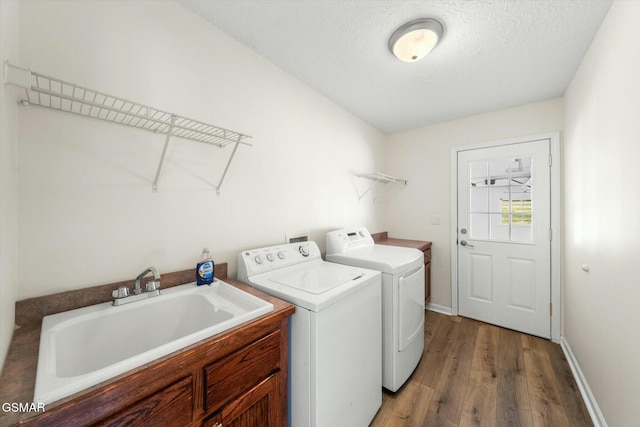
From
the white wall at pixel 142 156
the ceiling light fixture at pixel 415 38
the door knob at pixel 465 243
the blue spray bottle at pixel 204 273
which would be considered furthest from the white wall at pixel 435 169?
the blue spray bottle at pixel 204 273

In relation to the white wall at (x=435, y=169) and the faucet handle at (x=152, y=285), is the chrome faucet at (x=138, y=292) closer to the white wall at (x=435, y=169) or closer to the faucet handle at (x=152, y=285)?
the faucet handle at (x=152, y=285)

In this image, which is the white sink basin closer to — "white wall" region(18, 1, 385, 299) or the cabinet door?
"white wall" region(18, 1, 385, 299)

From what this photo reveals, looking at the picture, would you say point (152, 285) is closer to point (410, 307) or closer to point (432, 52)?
point (410, 307)

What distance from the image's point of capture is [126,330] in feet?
3.35

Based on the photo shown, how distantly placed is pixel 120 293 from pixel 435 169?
3.12 metres

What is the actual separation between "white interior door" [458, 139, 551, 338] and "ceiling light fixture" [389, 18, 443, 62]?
169cm

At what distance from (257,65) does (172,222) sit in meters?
1.22

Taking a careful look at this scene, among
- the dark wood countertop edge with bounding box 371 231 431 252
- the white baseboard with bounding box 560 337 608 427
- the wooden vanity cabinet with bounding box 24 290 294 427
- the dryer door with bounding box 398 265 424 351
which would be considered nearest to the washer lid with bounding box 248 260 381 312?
the wooden vanity cabinet with bounding box 24 290 294 427

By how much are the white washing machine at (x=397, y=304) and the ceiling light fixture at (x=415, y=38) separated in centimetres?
138

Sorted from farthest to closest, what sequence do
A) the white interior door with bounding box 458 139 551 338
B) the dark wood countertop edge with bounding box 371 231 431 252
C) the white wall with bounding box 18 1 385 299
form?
1. the dark wood countertop edge with bounding box 371 231 431 252
2. the white interior door with bounding box 458 139 551 338
3. the white wall with bounding box 18 1 385 299

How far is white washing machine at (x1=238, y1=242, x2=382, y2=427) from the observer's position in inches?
42.6

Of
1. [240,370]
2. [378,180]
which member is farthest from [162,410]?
[378,180]

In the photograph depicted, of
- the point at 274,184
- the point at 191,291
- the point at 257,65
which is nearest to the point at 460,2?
the point at 257,65

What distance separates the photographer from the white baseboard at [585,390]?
4.61 ft
